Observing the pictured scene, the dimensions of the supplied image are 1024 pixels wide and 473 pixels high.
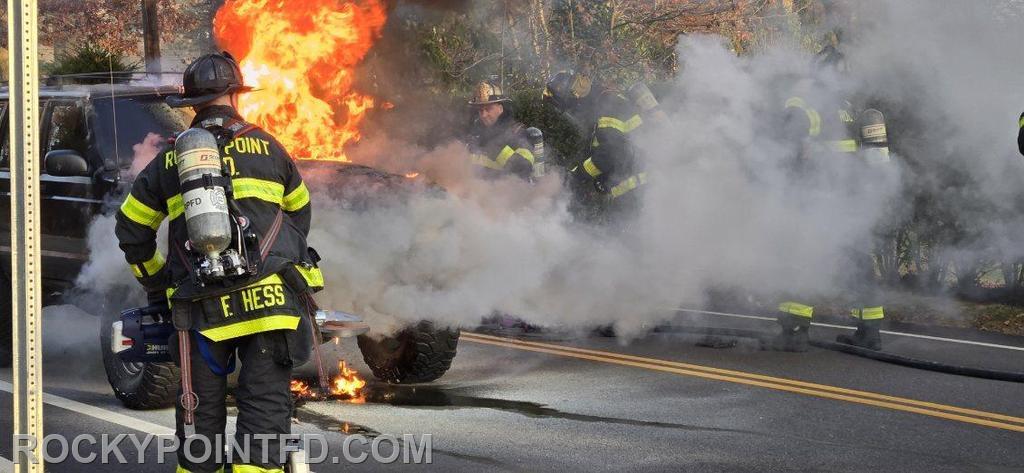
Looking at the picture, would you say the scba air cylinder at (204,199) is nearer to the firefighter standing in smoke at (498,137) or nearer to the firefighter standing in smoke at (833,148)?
the firefighter standing in smoke at (833,148)

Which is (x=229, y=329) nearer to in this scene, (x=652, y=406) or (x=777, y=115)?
(x=652, y=406)

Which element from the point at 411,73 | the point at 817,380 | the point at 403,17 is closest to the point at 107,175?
the point at 403,17

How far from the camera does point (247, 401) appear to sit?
15.4 feet

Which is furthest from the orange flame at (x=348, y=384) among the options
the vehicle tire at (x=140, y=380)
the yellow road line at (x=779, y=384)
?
the yellow road line at (x=779, y=384)

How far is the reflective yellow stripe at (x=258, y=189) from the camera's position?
4738 millimetres

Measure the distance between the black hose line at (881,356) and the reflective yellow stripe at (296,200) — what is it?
204 inches

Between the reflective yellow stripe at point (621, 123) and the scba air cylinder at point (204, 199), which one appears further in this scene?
the reflective yellow stripe at point (621, 123)

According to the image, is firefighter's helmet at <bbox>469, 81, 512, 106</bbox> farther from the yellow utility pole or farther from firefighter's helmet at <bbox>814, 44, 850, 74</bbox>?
the yellow utility pole

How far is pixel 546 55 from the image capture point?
15422 millimetres

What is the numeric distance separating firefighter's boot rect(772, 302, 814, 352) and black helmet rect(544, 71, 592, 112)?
131 inches

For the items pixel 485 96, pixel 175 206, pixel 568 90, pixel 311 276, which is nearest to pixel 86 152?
pixel 175 206

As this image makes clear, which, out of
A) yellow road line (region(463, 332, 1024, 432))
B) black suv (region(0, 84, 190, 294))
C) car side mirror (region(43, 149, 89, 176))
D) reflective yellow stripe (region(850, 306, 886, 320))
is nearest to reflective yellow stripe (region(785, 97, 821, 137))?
reflective yellow stripe (region(850, 306, 886, 320))

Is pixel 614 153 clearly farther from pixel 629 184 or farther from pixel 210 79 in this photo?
pixel 210 79

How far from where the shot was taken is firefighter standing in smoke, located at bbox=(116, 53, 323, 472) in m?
4.69
